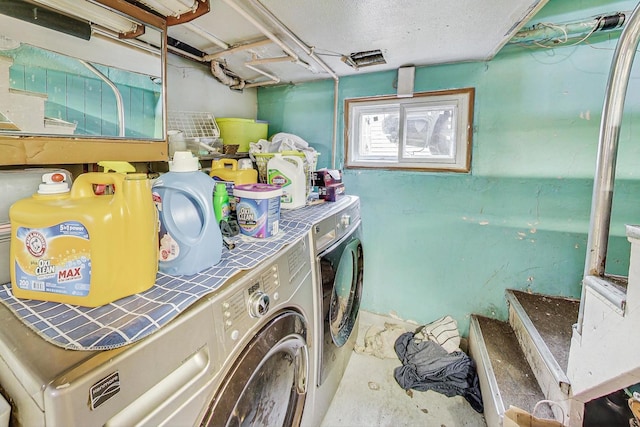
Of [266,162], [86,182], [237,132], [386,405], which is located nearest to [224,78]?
[237,132]

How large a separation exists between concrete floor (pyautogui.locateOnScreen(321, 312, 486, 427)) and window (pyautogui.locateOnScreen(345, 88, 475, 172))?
59.7 inches

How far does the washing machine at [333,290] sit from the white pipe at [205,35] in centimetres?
115

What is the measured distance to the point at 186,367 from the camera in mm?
566

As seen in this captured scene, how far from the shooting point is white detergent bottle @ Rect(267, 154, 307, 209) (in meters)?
1.56

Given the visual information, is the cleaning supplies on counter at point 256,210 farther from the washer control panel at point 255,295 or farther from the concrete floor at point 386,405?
the concrete floor at point 386,405

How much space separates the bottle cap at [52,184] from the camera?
26.1 inches

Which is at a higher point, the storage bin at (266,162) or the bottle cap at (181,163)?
the storage bin at (266,162)

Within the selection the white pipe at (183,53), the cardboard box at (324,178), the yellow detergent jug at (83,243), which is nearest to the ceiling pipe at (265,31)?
the white pipe at (183,53)

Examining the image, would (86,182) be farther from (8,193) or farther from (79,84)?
(79,84)

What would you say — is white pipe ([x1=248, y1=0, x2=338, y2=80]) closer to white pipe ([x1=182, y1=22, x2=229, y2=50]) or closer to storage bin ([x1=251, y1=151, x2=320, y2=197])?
white pipe ([x1=182, y1=22, x2=229, y2=50])

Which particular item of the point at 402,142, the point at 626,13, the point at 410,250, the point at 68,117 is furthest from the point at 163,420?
the point at 626,13

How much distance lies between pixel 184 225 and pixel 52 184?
0.98 feet

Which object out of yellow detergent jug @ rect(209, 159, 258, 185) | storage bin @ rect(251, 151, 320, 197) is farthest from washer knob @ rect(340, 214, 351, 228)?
yellow detergent jug @ rect(209, 159, 258, 185)

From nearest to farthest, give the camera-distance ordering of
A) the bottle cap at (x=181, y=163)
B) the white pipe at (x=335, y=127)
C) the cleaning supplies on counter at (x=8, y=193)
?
the cleaning supplies on counter at (x=8, y=193)
the bottle cap at (x=181, y=163)
the white pipe at (x=335, y=127)
